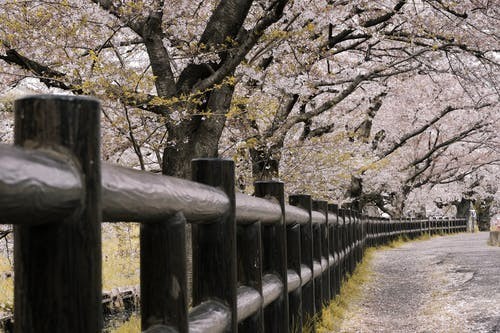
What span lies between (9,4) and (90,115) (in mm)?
6069

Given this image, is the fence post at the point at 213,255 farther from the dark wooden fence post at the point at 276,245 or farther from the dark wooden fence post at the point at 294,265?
the dark wooden fence post at the point at 294,265

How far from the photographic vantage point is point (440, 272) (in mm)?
10281

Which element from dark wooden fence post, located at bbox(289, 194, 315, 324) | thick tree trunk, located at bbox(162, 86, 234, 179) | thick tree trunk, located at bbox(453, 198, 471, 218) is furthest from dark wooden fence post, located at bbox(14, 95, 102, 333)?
thick tree trunk, located at bbox(453, 198, 471, 218)

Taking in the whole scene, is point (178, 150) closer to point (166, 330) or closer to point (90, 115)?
point (166, 330)

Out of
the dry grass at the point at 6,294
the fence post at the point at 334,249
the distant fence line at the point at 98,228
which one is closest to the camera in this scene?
the distant fence line at the point at 98,228

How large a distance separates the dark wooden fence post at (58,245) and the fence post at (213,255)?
125 centimetres

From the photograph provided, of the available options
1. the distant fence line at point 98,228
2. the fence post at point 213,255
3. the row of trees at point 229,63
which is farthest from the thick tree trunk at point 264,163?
the fence post at point 213,255

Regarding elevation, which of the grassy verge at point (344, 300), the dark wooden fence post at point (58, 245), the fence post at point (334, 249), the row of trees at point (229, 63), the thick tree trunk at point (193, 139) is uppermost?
the row of trees at point (229, 63)

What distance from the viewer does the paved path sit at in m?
5.64

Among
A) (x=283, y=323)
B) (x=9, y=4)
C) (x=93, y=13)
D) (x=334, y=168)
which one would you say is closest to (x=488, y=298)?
(x=283, y=323)

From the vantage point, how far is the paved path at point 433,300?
5641 mm

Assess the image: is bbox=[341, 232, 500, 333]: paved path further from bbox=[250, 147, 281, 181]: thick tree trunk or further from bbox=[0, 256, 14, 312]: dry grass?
bbox=[0, 256, 14, 312]: dry grass

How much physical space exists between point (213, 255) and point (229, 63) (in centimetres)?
418

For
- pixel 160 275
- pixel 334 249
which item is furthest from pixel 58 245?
pixel 334 249
